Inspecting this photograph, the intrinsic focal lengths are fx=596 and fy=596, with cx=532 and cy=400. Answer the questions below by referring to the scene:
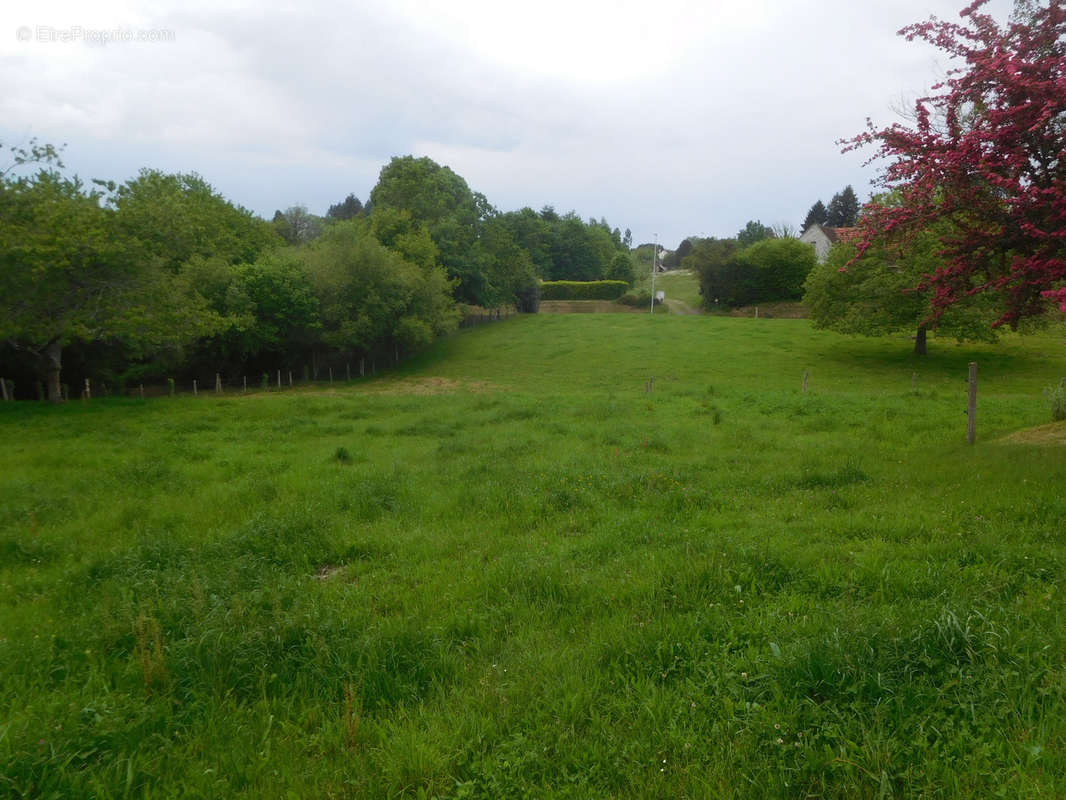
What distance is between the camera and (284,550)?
6.96 meters

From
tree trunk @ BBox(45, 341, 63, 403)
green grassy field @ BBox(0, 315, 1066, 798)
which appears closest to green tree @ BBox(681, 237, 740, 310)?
green grassy field @ BBox(0, 315, 1066, 798)

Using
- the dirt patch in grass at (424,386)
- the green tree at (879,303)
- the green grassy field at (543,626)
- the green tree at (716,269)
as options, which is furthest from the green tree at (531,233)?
the green grassy field at (543,626)

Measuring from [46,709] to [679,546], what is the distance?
537 cm

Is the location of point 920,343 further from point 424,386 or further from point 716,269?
point 424,386

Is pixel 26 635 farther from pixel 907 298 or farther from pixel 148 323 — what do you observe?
pixel 907 298

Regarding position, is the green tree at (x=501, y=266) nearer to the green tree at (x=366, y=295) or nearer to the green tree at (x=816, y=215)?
the green tree at (x=366, y=295)

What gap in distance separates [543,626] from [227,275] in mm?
37798

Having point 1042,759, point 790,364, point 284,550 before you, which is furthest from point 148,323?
point 790,364

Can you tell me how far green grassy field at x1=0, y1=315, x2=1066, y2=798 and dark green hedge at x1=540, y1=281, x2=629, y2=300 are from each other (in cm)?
6874

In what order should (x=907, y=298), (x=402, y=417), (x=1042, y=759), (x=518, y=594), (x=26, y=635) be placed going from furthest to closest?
(x=907, y=298)
(x=402, y=417)
(x=518, y=594)
(x=26, y=635)
(x=1042, y=759)

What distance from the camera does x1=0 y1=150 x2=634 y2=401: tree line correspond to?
18562mm

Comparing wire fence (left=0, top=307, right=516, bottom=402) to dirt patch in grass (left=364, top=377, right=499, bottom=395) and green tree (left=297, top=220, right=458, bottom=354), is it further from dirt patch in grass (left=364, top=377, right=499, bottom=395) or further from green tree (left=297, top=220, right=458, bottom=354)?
dirt patch in grass (left=364, top=377, right=499, bottom=395)

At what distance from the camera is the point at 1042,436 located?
11.2 metres

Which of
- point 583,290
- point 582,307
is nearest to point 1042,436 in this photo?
point 582,307
